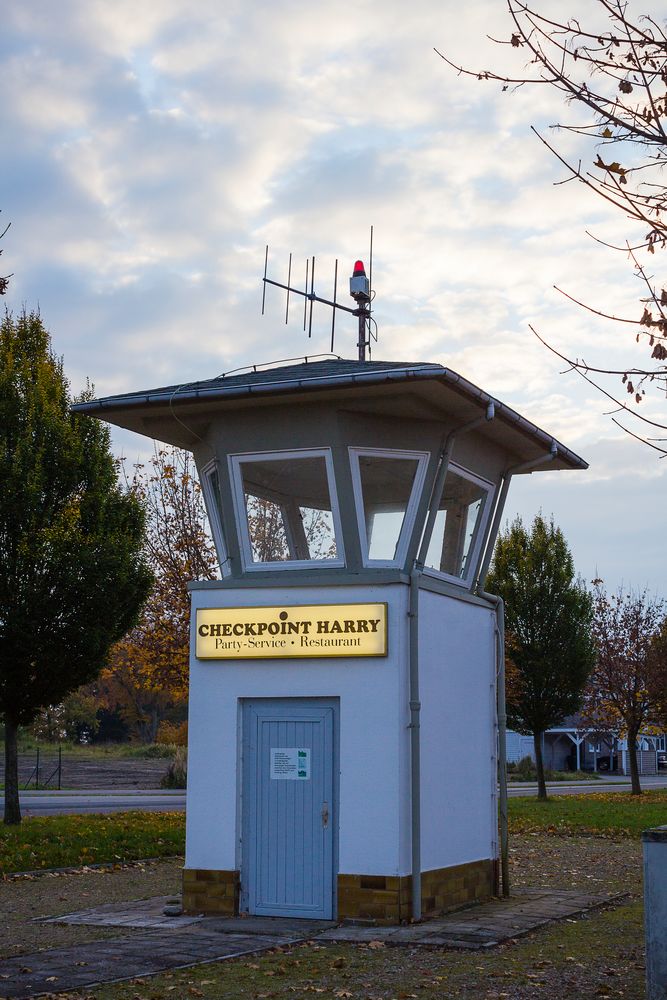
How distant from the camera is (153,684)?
30.4 metres

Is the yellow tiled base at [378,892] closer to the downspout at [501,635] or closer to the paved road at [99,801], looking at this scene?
the downspout at [501,635]

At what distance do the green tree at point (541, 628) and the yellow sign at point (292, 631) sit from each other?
21844 millimetres

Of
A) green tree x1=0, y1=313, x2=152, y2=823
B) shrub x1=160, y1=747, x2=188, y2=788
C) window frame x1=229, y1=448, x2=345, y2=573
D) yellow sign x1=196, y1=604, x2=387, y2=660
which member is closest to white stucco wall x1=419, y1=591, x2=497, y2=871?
yellow sign x1=196, y1=604, x2=387, y2=660

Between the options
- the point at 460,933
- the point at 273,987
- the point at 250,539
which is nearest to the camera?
the point at 273,987

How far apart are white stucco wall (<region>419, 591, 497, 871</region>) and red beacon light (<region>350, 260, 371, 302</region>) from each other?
5.41 m

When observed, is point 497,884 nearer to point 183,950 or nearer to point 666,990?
point 183,950

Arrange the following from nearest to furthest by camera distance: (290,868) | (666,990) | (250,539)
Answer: (666,990) < (290,868) < (250,539)

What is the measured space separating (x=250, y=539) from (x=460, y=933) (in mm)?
5060

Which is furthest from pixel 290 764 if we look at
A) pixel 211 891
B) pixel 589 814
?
pixel 589 814

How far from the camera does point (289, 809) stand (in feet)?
43.3

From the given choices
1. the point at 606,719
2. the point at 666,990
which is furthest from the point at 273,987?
the point at 606,719

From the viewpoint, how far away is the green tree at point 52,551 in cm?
2141

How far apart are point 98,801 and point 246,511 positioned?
2061cm

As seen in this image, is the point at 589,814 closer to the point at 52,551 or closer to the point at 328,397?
the point at 52,551
